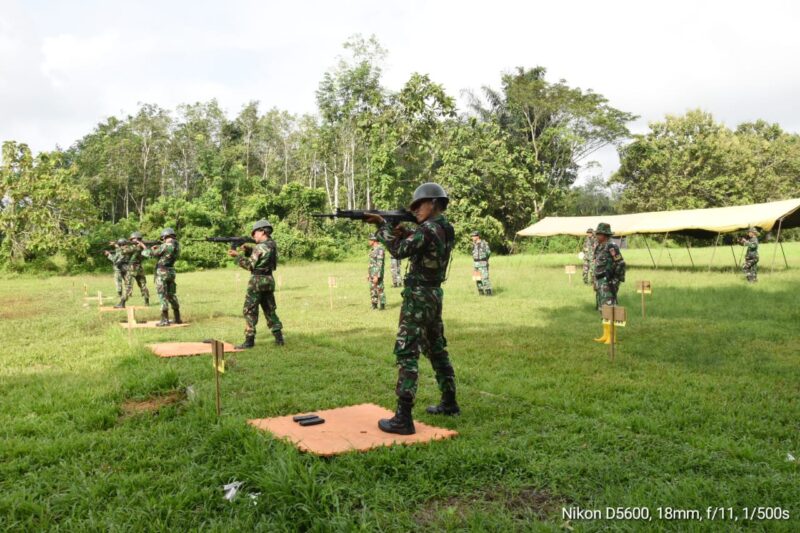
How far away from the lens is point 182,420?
6.02m

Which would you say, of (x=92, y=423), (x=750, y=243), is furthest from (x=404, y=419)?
(x=750, y=243)

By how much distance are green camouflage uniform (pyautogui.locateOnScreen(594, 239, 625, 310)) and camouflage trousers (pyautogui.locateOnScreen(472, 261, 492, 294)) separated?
229 inches

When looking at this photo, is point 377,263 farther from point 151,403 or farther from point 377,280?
point 151,403

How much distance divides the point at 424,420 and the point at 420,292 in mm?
1244

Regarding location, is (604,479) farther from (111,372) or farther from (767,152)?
(767,152)

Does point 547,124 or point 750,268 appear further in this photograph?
point 547,124

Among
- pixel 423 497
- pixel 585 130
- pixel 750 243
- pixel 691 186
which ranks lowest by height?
pixel 423 497

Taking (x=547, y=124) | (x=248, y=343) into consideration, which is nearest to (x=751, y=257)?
(x=248, y=343)

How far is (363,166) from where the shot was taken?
4869 centimetres

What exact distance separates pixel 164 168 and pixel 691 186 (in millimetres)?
40230

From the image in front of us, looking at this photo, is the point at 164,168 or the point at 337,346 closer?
the point at 337,346

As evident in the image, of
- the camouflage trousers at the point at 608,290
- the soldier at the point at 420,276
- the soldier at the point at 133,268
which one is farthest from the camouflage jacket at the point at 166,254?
the camouflage trousers at the point at 608,290

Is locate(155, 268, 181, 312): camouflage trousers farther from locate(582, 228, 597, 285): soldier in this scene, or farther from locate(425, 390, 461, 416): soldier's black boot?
locate(582, 228, 597, 285): soldier

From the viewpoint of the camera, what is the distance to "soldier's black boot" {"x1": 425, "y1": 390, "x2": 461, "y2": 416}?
20.3ft
